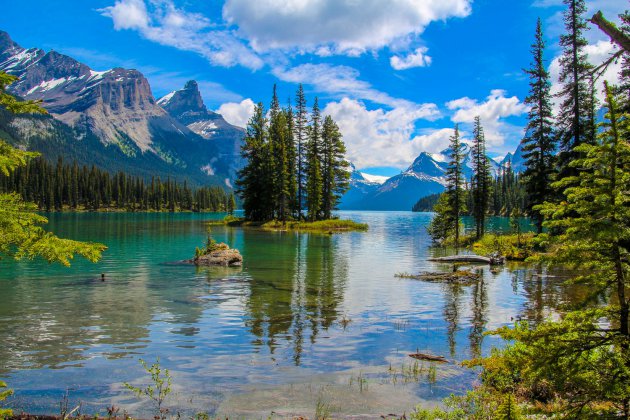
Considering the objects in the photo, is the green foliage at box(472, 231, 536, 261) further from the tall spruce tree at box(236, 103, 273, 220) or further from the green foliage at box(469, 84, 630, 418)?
the tall spruce tree at box(236, 103, 273, 220)

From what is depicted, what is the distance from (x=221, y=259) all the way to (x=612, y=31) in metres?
31.6

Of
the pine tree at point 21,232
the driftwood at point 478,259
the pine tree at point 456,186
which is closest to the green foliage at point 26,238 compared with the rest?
the pine tree at point 21,232

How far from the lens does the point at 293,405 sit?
975cm

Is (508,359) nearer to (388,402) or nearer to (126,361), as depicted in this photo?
(388,402)

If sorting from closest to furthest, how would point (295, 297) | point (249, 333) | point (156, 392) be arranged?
1. point (156, 392)
2. point (249, 333)
3. point (295, 297)

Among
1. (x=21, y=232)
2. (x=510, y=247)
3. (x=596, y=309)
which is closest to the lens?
(x=596, y=309)

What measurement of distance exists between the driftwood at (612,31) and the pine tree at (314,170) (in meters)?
78.3

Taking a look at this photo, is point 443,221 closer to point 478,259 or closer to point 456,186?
point 456,186

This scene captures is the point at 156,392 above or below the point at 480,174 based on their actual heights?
below

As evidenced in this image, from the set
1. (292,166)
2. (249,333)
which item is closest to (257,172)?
(292,166)

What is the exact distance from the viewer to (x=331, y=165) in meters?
88.6

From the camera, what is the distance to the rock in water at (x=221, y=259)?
34181mm

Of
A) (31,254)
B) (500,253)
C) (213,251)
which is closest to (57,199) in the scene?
(213,251)

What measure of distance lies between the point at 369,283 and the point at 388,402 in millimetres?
17445
